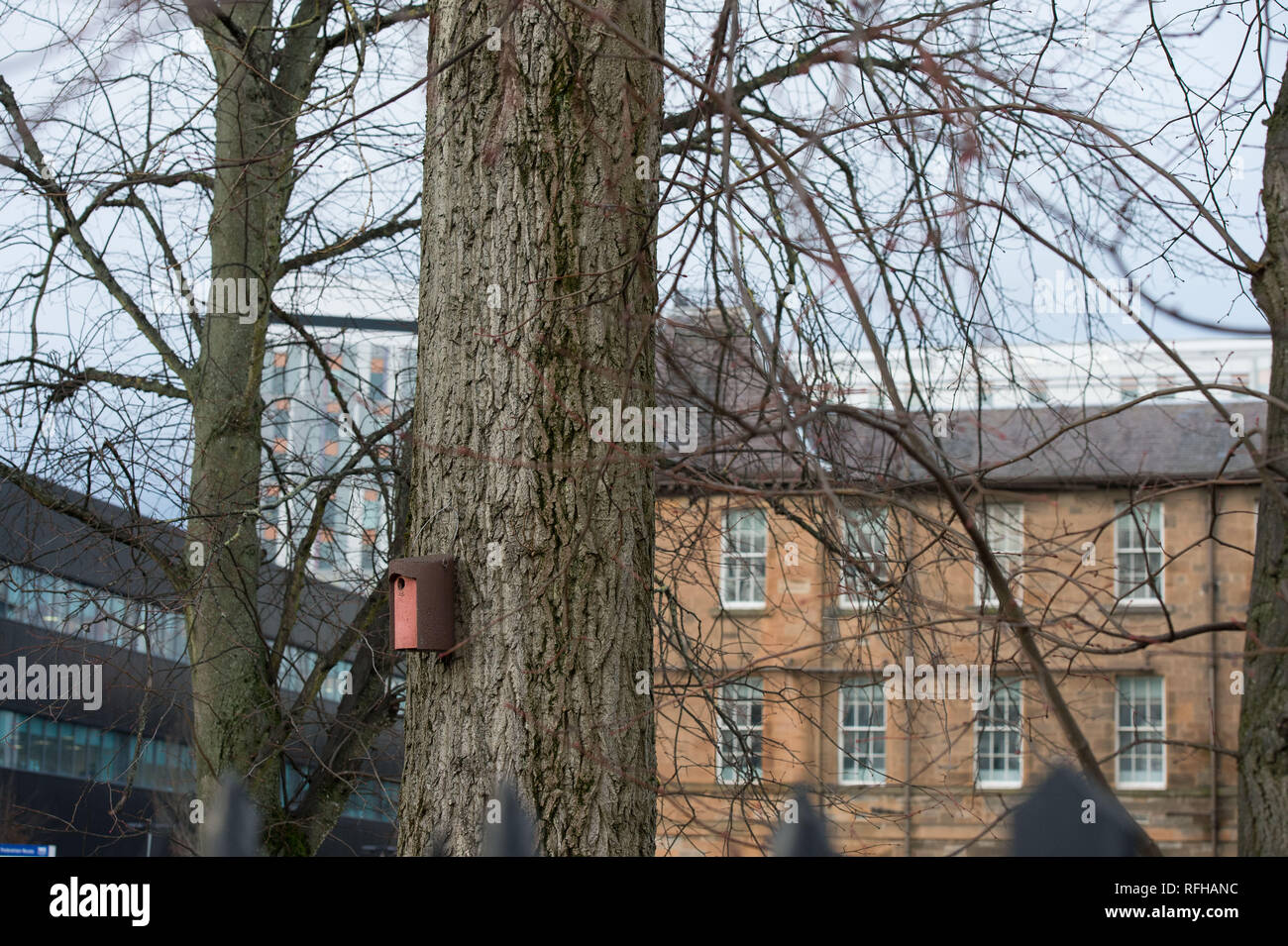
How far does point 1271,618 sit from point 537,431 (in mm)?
1996

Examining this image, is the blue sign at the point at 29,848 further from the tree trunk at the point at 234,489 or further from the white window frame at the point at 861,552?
the white window frame at the point at 861,552

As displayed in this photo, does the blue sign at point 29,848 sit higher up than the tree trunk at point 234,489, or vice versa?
the tree trunk at point 234,489

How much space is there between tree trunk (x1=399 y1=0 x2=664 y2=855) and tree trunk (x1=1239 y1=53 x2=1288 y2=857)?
61.3 inches

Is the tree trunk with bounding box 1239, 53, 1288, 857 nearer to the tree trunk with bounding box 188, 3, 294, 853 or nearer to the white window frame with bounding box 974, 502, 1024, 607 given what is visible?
the white window frame with bounding box 974, 502, 1024, 607

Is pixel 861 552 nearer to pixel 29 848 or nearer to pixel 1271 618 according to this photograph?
pixel 1271 618

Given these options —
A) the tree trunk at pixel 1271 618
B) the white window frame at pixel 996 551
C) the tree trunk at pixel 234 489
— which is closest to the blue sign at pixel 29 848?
the tree trunk at pixel 234 489

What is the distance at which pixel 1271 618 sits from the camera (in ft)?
10.8

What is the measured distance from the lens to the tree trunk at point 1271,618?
312 centimetres

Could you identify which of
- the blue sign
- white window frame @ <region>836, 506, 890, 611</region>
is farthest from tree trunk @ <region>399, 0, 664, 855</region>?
the blue sign

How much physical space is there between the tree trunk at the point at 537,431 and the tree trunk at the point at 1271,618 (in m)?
1.56

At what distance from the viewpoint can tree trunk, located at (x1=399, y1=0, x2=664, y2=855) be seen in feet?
9.62

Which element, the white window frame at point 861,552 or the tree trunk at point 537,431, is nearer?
the white window frame at point 861,552
